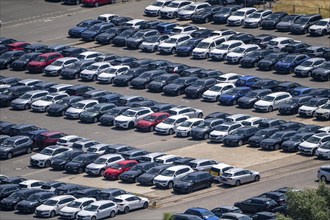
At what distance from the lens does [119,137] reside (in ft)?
327

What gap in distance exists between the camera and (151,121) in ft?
330

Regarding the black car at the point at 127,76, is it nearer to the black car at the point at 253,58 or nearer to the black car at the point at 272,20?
the black car at the point at 253,58

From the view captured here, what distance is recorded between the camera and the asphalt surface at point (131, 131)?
3280 inches

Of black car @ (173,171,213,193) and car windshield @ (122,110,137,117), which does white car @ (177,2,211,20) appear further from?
black car @ (173,171,213,193)

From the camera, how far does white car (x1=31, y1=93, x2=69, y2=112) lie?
353 ft

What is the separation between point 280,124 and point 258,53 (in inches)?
775

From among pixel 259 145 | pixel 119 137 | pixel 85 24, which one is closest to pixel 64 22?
pixel 85 24

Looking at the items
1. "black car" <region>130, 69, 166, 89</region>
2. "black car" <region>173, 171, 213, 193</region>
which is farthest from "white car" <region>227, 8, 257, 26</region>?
"black car" <region>173, 171, 213, 193</region>

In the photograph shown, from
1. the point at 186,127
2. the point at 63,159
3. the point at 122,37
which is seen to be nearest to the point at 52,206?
the point at 63,159

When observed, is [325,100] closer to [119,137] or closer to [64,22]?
[119,137]

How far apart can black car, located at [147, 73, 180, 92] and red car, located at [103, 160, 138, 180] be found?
20273mm

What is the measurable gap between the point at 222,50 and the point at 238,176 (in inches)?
1313

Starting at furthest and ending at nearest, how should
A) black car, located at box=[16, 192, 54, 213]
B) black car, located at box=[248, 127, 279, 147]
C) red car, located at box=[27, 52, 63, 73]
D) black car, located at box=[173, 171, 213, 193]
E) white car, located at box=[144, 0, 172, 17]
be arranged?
white car, located at box=[144, 0, 172, 17] → red car, located at box=[27, 52, 63, 73] → black car, located at box=[248, 127, 279, 147] → black car, located at box=[173, 171, 213, 193] → black car, located at box=[16, 192, 54, 213]

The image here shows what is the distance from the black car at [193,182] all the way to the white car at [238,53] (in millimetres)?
31682
